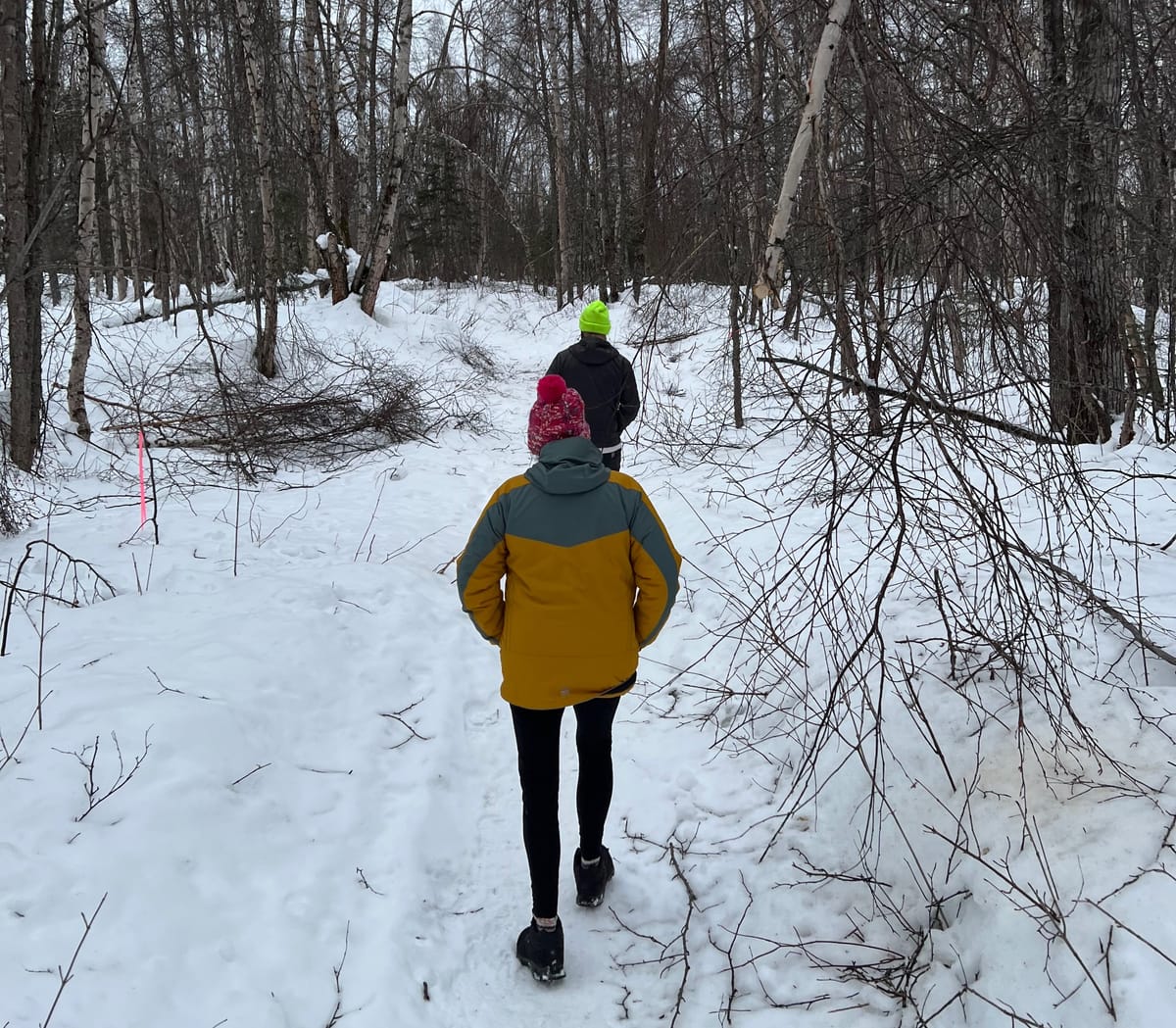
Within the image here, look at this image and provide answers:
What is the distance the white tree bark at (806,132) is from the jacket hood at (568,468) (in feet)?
2.38

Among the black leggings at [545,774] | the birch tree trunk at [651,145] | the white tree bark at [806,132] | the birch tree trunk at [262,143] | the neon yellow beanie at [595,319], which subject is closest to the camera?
the white tree bark at [806,132]

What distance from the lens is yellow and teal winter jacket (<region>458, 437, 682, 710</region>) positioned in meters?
2.37

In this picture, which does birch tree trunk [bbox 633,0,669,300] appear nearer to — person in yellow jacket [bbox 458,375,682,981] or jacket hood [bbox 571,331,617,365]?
person in yellow jacket [bbox 458,375,682,981]

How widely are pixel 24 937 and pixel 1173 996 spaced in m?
3.02

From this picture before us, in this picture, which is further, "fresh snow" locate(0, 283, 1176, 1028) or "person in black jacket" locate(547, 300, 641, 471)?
"person in black jacket" locate(547, 300, 641, 471)

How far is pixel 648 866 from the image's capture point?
3.04m

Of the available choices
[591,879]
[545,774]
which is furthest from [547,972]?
[545,774]

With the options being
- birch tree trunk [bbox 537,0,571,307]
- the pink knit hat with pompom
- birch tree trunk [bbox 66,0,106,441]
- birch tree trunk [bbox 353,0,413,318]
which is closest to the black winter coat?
the pink knit hat with pompom

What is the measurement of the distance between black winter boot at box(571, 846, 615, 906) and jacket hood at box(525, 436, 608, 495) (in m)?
1.41

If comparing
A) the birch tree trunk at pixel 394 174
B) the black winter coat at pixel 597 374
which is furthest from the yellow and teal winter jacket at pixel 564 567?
the birch tree trunk at pixel 394 174

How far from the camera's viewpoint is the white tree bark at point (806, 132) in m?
2.27

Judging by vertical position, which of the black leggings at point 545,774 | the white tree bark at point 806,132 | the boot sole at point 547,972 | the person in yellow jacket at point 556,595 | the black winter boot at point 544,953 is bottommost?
the boot sole at point 547,972

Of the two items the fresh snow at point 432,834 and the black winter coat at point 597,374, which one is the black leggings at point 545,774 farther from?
the black winter coat at point 597,374

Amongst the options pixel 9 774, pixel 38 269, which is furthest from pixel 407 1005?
pixel 38 269
